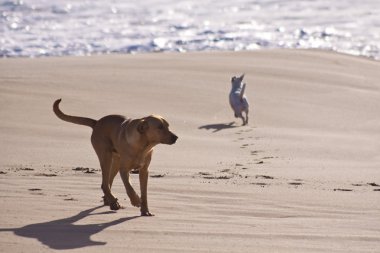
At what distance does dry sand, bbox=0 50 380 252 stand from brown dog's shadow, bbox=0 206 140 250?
14mm

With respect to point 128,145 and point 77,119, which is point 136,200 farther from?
point 77,119

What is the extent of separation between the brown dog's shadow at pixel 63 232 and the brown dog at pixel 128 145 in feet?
1.76

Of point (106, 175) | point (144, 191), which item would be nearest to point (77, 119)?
point (106, 175)

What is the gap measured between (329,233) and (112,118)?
2237mm

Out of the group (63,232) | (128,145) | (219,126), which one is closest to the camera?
(63,232)

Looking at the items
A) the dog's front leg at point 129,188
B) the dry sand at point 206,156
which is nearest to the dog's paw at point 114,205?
the dry sand at point 206,156

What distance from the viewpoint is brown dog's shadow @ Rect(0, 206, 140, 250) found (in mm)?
6629

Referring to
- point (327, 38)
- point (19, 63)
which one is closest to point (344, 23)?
point (327, 38)

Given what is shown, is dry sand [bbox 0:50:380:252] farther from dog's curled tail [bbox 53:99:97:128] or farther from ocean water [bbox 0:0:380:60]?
ocean water [bbox 0:0:380:60]

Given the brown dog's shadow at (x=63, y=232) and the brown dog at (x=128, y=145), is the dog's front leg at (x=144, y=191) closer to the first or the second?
the brown dog at (x=128, y=145)

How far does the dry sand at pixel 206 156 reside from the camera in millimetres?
7074

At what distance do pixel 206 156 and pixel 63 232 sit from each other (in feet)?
16.8

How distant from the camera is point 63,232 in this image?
7008mm

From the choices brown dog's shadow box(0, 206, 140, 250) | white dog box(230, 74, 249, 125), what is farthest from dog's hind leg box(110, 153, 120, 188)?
white dog box(230, 74, 249, 125)
